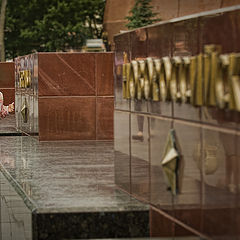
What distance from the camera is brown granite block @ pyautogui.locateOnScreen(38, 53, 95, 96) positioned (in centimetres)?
1720

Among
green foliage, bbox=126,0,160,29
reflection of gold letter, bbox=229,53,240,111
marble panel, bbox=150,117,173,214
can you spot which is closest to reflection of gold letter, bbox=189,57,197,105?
reflection of gold letter, bbox=229,53,240,111

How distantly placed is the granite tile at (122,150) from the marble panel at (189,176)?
1.96 metres

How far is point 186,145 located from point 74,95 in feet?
31.3

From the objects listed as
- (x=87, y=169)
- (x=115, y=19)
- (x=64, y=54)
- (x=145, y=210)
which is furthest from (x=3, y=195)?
(x=115, y=19)

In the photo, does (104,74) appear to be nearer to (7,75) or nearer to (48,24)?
(7,75)

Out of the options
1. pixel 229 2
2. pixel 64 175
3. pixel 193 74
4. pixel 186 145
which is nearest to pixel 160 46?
pixel 186 145

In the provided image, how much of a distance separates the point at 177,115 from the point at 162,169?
701 mm

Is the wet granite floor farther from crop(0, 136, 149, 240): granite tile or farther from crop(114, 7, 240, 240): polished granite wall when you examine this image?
crop(114, 7, 240, 240): polished granite wall

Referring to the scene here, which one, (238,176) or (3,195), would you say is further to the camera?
(3,195)

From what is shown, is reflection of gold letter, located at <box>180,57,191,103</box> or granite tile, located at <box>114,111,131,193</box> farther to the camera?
granite tile, located at <box>114,111,131,193</box>

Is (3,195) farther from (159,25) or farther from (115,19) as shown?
(115,19)

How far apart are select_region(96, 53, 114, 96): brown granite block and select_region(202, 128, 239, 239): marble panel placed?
32.0ft

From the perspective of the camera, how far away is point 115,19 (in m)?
55.7

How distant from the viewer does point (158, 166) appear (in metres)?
8.93
